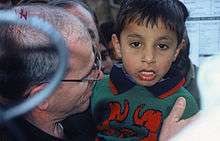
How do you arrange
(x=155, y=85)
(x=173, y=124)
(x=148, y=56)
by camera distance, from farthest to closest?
(x=155, y=85) → (x=148, y=56) → (x=173, y=124)

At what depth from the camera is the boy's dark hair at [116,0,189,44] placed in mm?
1479

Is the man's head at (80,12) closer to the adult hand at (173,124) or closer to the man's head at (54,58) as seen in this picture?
the man's head at (54,58)

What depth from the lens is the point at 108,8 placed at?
226cm

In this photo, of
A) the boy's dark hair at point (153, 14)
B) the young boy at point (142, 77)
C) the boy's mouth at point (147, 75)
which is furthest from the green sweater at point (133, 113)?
the boy's dark hair at point (153, 14)

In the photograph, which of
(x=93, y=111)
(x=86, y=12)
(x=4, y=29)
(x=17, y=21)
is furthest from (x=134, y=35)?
(x=17, y=21)

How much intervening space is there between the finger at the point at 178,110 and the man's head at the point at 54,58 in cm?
27

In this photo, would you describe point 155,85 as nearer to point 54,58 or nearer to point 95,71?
point 95,71

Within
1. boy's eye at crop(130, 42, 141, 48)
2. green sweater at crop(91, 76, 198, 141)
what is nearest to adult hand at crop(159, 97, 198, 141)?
green sweater at crop(91, 76, 198, 141)

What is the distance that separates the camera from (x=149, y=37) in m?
1.46

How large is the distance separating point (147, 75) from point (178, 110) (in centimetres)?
18

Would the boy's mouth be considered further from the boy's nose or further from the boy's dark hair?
the boy's dark hair

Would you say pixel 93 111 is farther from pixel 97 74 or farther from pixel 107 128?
pixel 97 74

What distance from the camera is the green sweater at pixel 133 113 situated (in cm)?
155

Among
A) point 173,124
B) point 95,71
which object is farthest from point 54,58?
point 173,124
